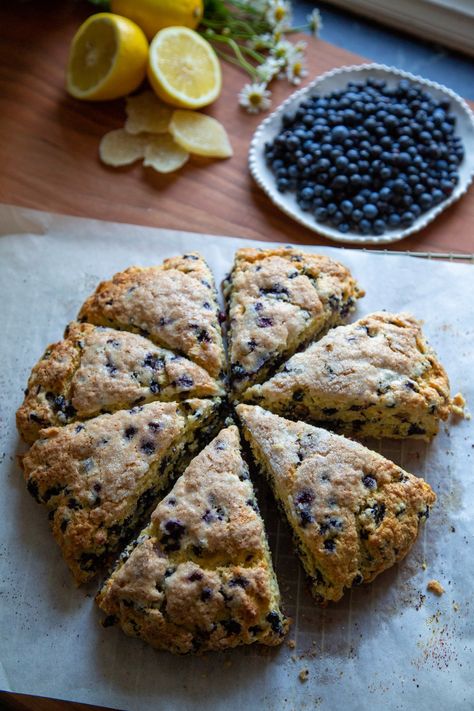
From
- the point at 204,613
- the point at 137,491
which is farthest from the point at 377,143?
the point at 204,613

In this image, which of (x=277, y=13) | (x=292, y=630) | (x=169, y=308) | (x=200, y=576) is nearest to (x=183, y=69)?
(x=277, y=13)

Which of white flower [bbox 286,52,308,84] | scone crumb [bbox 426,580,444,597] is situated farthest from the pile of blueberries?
scone crumb [bbox 426,580,444,597]

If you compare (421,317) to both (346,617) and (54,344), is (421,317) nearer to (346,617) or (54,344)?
(346,617)

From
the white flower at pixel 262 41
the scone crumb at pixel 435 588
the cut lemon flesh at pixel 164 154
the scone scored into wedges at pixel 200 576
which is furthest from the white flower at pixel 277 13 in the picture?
the scone crumb at pixel 435 588

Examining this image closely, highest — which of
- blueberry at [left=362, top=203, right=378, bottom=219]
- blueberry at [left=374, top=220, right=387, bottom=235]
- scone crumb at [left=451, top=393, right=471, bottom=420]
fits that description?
blueberry at [left=362, top=203, right=378, bottom=219]

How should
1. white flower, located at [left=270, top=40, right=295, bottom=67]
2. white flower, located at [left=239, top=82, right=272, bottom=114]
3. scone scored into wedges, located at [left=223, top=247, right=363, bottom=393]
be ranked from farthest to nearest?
white flower, located at [left=270, top=40, right=295, bottom=67], white flower, located at [left=239, top=82, right=272, bottom=114], scone scored into wedges, located at [left=223, top=247, right=363, bottom=393]

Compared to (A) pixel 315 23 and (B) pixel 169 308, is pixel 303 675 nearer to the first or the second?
(B) pixel 169 308

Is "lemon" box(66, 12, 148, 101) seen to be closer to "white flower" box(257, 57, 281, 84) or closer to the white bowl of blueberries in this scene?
"white flower" box(257, 57, 281, 84)
